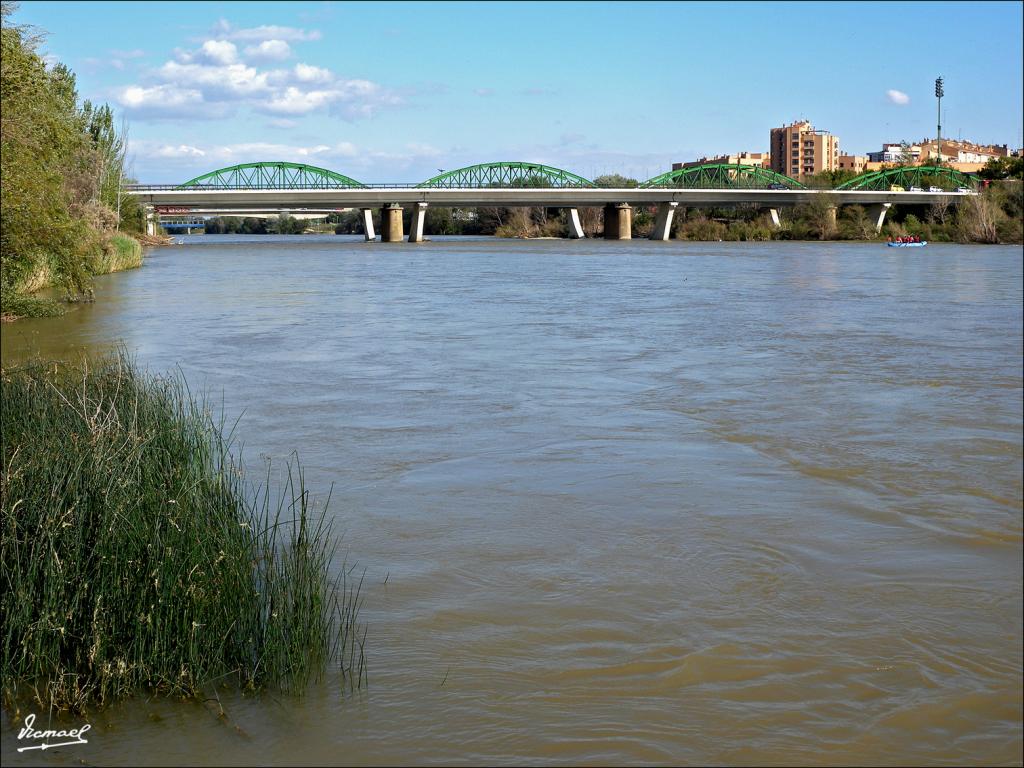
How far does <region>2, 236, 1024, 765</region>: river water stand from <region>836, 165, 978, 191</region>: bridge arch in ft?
326

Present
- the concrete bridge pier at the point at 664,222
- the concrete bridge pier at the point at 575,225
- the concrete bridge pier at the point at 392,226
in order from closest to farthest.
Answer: the concrete bridge pier at the point at 664,222
the concrete bridge pier at the point at 392,226
the concrete bridge pier at the point at 575,225

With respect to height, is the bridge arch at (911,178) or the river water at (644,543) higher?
the bridge arch at (911,178)

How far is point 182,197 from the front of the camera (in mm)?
90750

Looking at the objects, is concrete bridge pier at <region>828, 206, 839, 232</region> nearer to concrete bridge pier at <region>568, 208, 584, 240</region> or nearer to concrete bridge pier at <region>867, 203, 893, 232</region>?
concrete bridge pier at <region>867, 203, 893, 232</region>

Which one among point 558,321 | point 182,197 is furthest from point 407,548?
point 182,197

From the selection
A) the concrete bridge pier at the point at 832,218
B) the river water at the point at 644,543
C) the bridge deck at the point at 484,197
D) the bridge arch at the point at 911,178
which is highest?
the bridge arch at the point at 911,178

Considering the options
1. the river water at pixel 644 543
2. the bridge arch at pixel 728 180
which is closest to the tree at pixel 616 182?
the bridge arch at pixel 728 180

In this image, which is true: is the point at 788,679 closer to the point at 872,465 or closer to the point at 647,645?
the point at 647,645

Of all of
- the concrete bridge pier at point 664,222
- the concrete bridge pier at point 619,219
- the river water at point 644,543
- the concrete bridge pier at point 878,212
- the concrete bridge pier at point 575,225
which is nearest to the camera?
the river water at point 644,543

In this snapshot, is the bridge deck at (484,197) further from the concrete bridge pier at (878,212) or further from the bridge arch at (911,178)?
the bridge arch at (911,178)

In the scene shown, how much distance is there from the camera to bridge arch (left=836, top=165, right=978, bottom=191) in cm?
11644

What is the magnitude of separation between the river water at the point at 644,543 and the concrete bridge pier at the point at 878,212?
250ft

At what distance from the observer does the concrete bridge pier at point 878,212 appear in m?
95.9

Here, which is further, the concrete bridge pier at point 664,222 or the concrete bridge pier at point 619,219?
the concrete bridge pier at point 619,219
